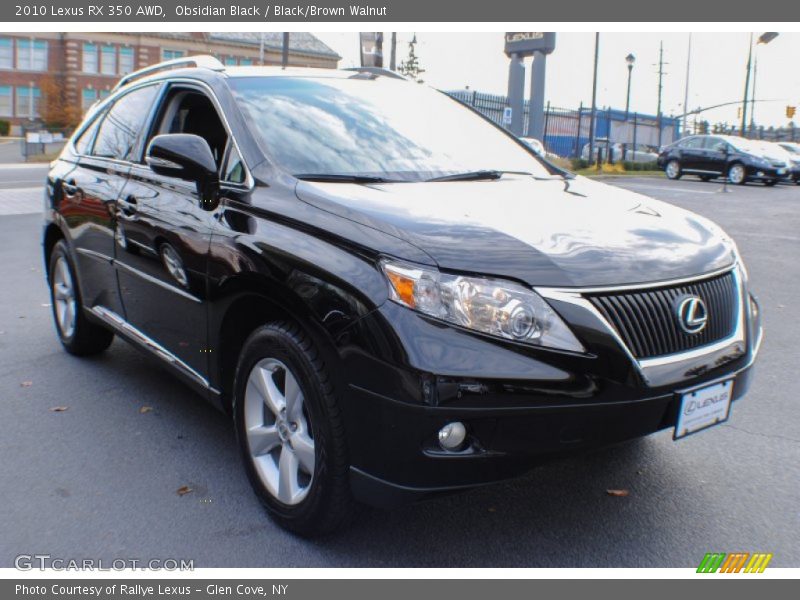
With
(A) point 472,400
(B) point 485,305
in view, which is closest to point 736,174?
(B) point 485,305

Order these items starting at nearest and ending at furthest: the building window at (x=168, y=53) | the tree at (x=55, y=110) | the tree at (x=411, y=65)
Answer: the tree at (x=411, y=65) → the tree at (x=55, y=110) → the building window at (x=168, y=53)

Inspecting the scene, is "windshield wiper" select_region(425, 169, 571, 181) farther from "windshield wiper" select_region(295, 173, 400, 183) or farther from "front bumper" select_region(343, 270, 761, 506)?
"front bumper" select_region(343, 270, 761, 506)

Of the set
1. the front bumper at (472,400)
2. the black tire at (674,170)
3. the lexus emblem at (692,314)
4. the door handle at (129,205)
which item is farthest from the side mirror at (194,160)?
the black tire at (674,170)

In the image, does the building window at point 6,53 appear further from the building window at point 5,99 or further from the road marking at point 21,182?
the road marking at point 21,182

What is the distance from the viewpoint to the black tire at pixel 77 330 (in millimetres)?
5254

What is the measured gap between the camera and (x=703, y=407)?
290 cm

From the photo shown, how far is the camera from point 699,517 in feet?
10.8

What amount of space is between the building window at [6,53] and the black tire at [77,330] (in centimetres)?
7559

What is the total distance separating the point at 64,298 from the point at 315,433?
341 centimetres

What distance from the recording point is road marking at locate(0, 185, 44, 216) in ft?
49.3

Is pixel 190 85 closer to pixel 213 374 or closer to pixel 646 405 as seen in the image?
pixel 213 374

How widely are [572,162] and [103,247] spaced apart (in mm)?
29438

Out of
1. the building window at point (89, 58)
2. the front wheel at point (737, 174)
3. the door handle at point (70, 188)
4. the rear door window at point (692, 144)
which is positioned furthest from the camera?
the building window at point (89, 58)
